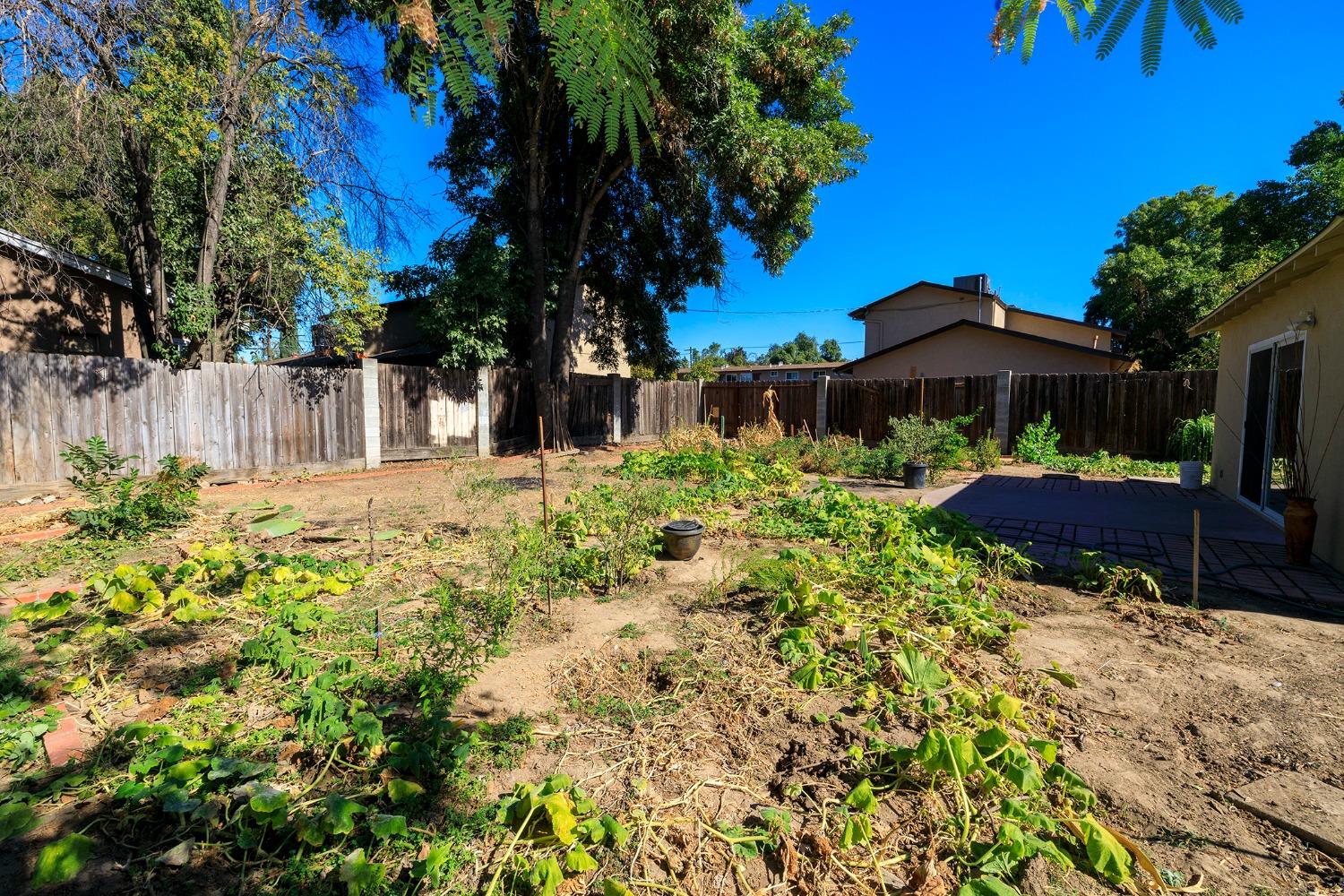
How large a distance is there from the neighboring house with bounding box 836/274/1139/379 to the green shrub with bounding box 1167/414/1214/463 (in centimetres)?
396

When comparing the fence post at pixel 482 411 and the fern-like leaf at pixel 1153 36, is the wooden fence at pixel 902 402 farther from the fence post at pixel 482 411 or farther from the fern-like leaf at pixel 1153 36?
Answer: the fern-like leaf at pixel 1153 36

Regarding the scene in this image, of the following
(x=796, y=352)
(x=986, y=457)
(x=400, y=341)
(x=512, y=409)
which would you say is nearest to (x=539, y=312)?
(x=512, y=409)

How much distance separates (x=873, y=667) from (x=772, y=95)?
1243 centimetres

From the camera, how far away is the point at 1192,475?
25.9 ft

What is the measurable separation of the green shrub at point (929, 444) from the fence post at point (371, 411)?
920cm

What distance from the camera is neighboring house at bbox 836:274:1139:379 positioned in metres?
16.1

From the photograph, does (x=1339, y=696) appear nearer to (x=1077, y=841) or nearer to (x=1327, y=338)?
(x=1077, y=841)

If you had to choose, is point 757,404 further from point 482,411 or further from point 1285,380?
point 1285,380

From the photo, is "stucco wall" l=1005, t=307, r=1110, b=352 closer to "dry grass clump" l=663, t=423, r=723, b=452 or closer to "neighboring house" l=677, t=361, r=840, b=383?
"neighboring house" l=677, t=361, r=840, b=383

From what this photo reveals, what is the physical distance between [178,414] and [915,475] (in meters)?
10.6

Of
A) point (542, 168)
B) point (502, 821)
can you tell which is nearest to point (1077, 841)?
Result: point (502, 821)

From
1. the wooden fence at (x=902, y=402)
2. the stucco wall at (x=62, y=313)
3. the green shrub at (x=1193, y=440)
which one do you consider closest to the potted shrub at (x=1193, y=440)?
the green shrub at (x=1193, y=440)

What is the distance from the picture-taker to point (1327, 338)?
4.61 metres

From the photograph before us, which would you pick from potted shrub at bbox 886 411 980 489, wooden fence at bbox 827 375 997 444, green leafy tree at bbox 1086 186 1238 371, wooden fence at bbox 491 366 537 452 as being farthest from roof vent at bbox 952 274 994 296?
wooden fence at bbox 491 366 537 452
